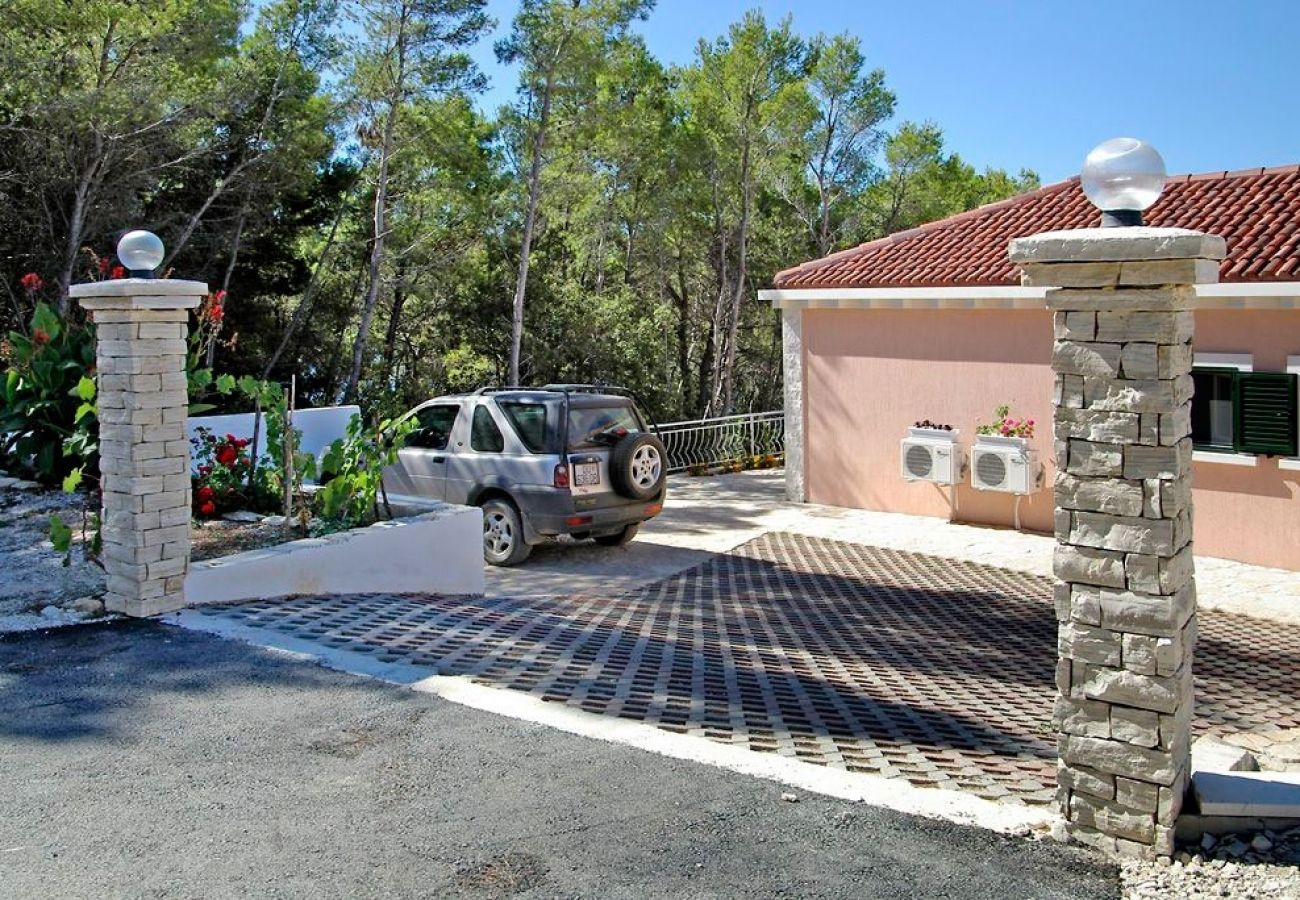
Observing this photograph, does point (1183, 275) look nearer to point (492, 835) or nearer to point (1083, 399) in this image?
point (1083, 399)

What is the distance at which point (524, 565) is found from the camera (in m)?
11.2

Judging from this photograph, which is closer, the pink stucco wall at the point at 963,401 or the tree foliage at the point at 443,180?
the pink stucco wall at the point at 963,401

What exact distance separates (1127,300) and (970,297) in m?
8.94

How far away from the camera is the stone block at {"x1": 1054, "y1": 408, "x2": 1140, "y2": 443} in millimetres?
3914

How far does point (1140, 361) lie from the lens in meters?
3.88

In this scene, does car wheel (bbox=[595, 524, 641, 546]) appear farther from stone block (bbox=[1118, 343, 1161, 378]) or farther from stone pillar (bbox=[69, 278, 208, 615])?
stone block (bbox=[1118, 343, 1161, 378])

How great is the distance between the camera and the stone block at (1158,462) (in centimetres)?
384

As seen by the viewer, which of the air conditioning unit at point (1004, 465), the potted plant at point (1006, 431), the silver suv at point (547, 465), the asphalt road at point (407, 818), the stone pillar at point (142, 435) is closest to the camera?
the asphalt road at point (407, 818)

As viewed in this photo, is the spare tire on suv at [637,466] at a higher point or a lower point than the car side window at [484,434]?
lower

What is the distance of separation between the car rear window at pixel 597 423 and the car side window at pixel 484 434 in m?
0.79

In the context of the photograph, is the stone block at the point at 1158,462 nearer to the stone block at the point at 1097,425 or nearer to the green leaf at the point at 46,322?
the stone block at the point at 1097,425

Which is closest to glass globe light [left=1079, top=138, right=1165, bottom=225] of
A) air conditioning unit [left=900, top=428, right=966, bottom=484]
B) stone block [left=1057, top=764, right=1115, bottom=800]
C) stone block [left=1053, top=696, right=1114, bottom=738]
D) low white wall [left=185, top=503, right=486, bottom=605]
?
stone block [left=1053, top=696, right=1114, bottom=738]

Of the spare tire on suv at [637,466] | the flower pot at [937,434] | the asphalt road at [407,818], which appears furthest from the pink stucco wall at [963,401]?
the asphalt road at [407,818]

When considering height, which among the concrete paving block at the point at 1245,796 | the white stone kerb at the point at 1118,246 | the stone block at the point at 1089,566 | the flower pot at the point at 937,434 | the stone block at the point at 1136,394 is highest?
the white stone kerb at the point at 1118,246
